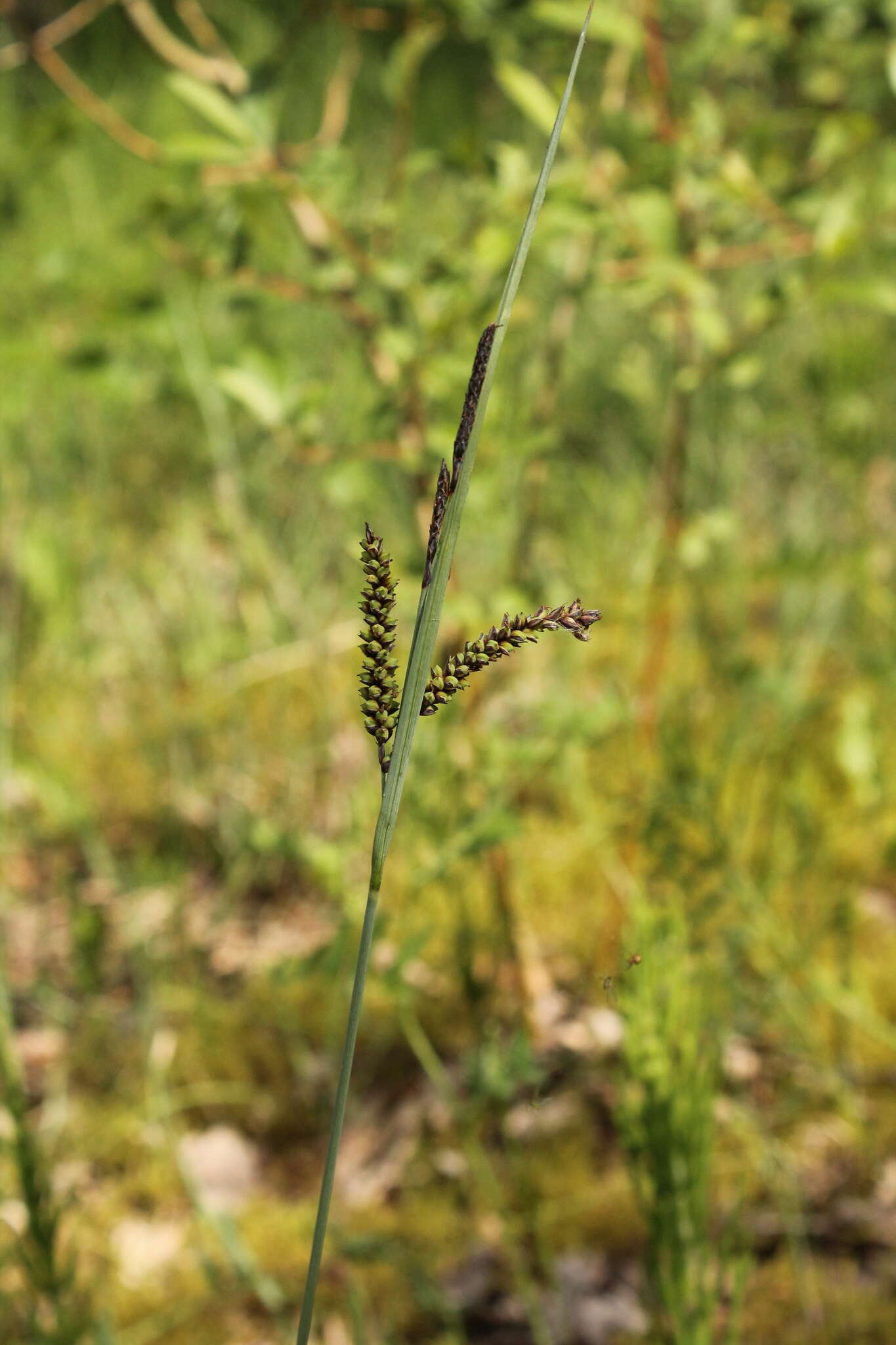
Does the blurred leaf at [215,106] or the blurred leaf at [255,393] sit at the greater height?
the blurred leaf at [215,106]

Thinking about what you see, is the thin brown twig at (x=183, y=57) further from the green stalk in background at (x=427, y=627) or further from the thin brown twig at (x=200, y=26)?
the green stalk in background at (x=427, y=627)

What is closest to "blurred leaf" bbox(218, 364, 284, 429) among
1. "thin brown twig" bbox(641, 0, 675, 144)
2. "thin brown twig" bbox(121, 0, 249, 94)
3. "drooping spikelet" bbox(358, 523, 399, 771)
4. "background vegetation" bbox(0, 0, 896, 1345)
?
"background vegetation" bbox(0, 0, 896, 1345)

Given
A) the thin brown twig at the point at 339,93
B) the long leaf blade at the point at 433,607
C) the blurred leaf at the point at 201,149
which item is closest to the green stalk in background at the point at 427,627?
the long leaf blade at the point at 433,607

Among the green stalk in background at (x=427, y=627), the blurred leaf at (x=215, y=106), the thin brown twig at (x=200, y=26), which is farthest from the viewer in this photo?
the thin brown twig at (x=200, y=26)

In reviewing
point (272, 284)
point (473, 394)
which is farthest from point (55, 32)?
point (473, 394)

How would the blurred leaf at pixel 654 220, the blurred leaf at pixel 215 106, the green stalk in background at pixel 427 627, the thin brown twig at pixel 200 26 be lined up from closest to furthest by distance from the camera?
the green stalk in background at pixel 427 627 → the blurred leaf at pixel 215 106 → the blurred leaf at pixel 654 220 → the thin brown twig at pixel 200 26

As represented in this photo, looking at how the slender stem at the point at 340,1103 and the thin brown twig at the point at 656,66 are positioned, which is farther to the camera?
the thin brown twig at the point at 656,66

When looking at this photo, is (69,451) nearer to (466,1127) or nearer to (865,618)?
(865,618)

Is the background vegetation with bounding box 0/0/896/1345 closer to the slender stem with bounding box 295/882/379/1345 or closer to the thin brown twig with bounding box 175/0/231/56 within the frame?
the thin brown twig with bounding box 175/0/231/56
